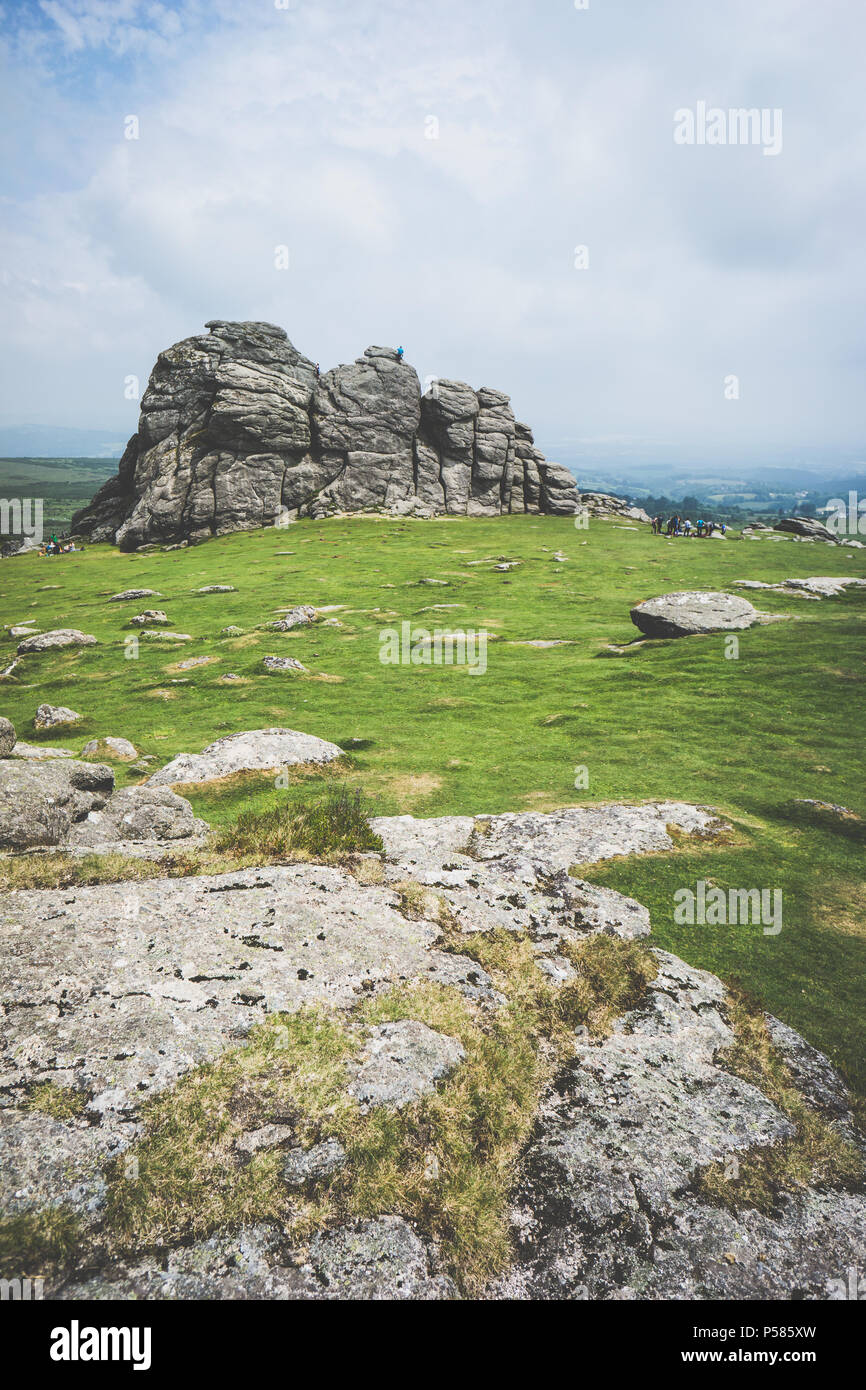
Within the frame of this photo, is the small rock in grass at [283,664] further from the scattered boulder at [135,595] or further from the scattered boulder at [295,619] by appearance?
the scattered boulder at [135,595]

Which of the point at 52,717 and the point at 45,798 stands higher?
the point at 52,717

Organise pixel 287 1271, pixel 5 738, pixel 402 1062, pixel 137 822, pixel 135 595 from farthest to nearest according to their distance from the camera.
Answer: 1. pixel 135 595
2. pixel 5 738
3. pixel 137 822
4. pixel 402 1062
5. pixel 287 1271

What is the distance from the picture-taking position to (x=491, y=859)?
14578 millimetres

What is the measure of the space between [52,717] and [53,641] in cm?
1786

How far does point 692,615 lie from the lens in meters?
40.3

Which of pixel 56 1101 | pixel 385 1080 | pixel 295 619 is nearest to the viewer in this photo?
pixel 56 1101

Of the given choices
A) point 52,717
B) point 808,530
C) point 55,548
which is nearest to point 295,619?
point 52,717

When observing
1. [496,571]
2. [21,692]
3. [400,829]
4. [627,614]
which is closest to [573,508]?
[496,571]

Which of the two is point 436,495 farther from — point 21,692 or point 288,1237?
point 288,1237

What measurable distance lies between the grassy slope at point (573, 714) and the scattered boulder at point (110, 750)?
0.90 m

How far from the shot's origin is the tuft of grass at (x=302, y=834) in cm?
1348

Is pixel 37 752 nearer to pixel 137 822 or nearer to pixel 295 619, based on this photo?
pixel 137 822

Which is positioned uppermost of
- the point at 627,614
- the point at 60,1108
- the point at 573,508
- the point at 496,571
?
the point at 573,508

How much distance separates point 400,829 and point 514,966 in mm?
5456
